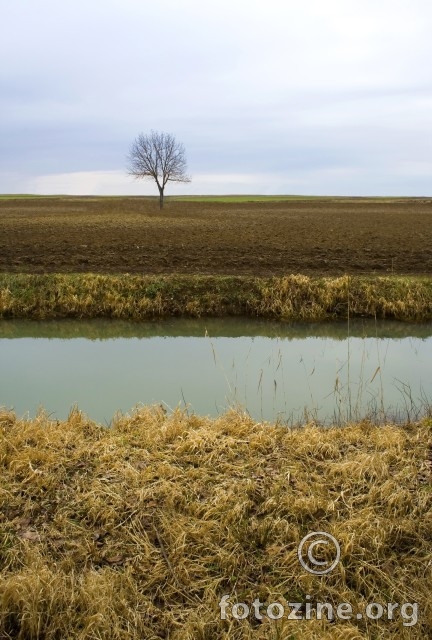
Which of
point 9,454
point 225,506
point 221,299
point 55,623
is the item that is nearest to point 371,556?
point 225,506

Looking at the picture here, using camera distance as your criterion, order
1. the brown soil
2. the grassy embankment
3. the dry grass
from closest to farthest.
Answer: the dry grass < the grassy embankment < the brown soil

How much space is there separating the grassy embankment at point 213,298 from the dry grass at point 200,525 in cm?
622

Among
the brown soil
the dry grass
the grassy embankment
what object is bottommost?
the dry grass

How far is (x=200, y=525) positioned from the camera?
4.00 metres

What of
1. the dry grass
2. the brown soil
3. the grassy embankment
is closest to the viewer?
the dry grass

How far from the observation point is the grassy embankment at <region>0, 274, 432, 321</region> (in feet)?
38.0

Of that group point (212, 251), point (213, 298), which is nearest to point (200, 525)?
point (213, 298)

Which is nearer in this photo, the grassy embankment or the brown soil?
the grassy embankment

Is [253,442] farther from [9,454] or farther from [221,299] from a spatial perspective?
[221,299]

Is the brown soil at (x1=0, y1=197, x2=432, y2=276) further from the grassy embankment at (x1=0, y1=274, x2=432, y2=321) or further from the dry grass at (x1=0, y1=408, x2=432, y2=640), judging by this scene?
the dry grass at (x1=0, y1=408, x2=432, y2=640)

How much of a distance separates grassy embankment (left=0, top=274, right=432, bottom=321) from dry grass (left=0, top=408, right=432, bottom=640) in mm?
6215

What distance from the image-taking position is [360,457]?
16.0 ft

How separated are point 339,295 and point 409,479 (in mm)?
7591

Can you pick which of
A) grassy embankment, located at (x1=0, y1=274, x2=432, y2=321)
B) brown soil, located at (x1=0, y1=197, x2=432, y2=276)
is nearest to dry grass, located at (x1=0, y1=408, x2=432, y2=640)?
grassy embankment, located at (x1=0, y1=274, x2=432, y2=321)
